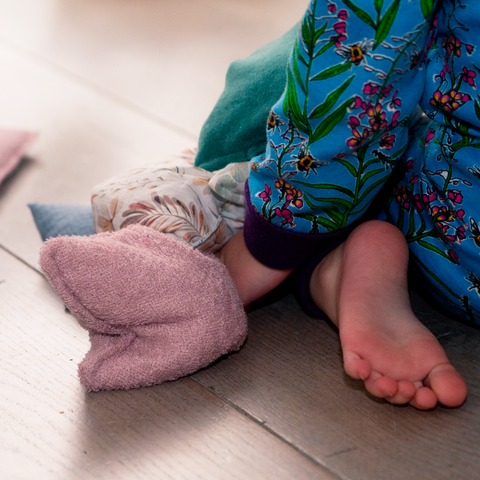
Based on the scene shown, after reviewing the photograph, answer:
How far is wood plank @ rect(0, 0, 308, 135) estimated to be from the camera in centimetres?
138

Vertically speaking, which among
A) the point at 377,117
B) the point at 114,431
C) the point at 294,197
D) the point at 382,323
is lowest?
the point at 114,431

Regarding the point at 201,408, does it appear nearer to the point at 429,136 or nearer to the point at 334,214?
the point at 334,214

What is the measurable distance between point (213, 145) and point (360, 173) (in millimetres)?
278

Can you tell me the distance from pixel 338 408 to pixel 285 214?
0.21 metres

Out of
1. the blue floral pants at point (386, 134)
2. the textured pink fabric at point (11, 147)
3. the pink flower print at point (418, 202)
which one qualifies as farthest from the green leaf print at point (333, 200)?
the textured pink fabric at point (11, 147)

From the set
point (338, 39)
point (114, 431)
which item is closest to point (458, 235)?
point (338, 39)

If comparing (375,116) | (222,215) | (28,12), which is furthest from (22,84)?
(375,116)

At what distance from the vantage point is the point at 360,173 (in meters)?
0.54

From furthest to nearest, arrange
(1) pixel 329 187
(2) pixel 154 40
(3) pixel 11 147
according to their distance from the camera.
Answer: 1. (2) pixel 154 40
2. (3) pixel 11 147
3. (1) pixel 329 187

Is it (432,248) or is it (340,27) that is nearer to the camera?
(340,27)

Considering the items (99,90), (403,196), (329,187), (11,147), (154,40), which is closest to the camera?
(329,187)

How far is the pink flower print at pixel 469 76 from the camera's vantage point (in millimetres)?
488

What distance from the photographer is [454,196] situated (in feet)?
1.84

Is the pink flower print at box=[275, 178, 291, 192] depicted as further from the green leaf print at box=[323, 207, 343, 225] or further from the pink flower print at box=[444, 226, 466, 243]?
the pink flower print at box=[444, 226, 466, 243]
